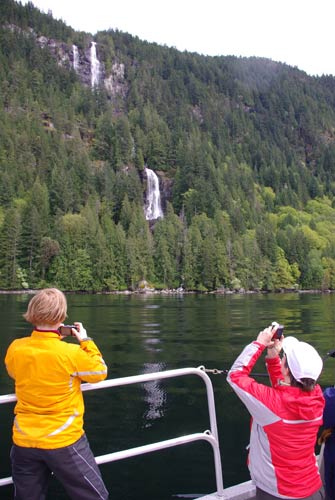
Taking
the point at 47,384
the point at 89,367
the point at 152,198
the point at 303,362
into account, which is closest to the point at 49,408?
the point at 47,384

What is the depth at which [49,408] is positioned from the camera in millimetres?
3881

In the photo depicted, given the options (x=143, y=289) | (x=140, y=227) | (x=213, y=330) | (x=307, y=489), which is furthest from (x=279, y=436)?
(x=140, y=227)

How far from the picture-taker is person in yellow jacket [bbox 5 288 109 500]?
12.6ft

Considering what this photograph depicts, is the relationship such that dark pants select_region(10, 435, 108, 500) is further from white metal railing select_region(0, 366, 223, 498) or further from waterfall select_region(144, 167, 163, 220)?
waterfall select_region(144, 167, 163, 220)

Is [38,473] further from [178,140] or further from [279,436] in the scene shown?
[178,140]

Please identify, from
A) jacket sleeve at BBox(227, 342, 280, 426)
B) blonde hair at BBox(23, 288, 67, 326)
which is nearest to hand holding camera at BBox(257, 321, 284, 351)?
jacket sleeve at BBox(227, 342, 280, 426)

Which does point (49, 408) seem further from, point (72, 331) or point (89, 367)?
point (72, 331)

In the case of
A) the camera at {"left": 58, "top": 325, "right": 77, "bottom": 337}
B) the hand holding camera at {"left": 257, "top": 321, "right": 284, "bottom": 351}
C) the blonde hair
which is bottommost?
the hand holding camera at {"left": 257, "top": 321, "right": 284, "bottom": 351}

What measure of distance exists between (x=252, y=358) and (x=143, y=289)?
110 m

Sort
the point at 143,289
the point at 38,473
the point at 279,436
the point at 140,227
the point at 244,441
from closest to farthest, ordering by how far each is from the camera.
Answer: the point at 279,436 → the point at 38,473 → the point at 244,441 → the point at 143,289 → the point at 140,227

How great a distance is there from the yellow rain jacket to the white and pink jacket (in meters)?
1.27

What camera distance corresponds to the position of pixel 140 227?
428ft

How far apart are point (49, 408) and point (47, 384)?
20 centimetres

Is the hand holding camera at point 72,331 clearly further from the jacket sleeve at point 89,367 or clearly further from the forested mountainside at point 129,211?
the forested mountainside at point 129,211
